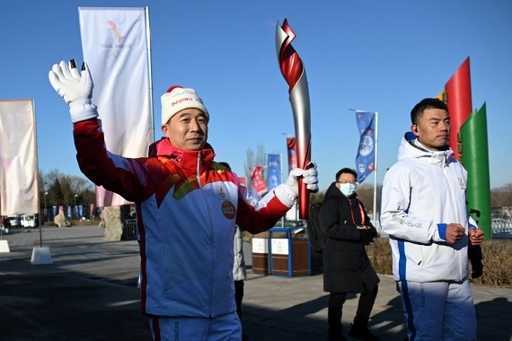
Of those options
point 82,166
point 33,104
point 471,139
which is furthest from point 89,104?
point 33,104

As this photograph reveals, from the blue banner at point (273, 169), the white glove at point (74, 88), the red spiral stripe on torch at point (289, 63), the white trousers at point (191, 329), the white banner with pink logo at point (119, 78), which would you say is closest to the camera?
the white glove at point (74, 88)

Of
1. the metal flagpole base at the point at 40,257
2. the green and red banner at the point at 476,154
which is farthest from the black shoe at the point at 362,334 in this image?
the metal flagpole base at the point at 40,257

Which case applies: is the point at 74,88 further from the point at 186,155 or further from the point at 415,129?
the point at 415,129

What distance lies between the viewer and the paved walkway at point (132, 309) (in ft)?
21.8

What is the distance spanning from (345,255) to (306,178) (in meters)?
3.07

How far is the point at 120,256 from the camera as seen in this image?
17.9m

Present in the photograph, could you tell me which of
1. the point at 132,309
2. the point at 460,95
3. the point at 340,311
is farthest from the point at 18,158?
the point at 340,311

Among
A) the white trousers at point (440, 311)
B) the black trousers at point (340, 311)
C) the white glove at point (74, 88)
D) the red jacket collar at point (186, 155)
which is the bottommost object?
the black trousers at point (340, 311)

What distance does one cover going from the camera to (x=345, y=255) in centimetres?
608

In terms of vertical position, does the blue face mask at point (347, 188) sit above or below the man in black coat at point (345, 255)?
above

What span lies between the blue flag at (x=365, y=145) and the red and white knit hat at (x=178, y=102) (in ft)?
58.7

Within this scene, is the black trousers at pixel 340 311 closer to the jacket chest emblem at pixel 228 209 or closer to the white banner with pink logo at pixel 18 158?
the jacket chest emblem at pixel 228 209

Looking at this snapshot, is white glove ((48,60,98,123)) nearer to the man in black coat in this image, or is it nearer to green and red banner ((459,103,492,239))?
the man in black coat

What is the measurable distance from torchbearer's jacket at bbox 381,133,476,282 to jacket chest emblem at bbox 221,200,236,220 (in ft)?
3.57
